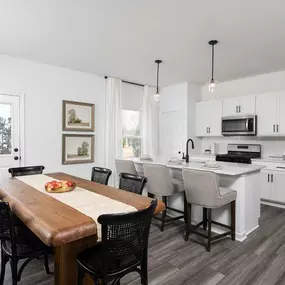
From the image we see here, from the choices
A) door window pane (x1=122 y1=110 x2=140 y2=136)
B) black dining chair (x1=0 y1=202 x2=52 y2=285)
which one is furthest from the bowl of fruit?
door window pane (x1=122 y1=110 x2=140 y2=136)

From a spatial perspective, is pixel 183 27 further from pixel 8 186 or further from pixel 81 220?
pixel 8 186

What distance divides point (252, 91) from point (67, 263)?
16.6 ft

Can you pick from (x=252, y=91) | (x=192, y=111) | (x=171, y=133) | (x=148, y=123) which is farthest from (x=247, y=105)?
(x=148, y=123)

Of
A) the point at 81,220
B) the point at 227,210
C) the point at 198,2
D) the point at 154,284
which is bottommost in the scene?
the point at 154,284

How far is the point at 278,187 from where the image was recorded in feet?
13.7

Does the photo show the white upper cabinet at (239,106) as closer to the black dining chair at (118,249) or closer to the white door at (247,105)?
the white door at (247,105)

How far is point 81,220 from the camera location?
1.47 metres

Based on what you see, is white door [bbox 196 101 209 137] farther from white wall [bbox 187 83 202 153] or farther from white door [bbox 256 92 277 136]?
white door [bbox 256 92 277 136]

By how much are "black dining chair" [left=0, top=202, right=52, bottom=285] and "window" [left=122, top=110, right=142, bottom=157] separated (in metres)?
3.74

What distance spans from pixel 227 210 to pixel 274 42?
2497 mm

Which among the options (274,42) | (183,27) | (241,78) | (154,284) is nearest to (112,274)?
(154,284)

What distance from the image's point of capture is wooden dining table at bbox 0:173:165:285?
4.41 feet

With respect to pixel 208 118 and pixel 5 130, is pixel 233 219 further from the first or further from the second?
pixel 5 130

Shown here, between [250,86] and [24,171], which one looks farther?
[250,86]
